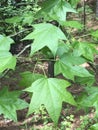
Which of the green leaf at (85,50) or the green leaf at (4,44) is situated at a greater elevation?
the green leaf at (4,44)

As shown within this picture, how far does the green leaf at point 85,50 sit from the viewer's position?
1964 mm

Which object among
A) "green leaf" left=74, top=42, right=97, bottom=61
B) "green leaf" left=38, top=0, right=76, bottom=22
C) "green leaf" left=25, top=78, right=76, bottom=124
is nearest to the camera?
"green leaf" left=25, top=78, right=76, bottom=124

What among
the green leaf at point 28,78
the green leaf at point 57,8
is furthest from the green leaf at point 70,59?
the green leaf at point 57,8

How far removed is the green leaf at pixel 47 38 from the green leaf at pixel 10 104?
0.38 metres

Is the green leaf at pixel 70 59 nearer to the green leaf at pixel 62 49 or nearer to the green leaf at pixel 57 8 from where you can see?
the green leaf at pixel 62 49

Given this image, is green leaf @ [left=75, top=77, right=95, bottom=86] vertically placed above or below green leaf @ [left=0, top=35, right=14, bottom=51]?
below

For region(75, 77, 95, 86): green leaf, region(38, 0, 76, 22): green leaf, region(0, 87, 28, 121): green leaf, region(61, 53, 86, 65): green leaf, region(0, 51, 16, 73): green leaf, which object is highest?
region(38, 0, 76, 22): green leaf

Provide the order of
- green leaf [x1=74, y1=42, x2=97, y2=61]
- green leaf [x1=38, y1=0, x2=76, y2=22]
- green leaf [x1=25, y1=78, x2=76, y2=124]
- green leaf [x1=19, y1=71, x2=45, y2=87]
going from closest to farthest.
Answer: green leaf [x1=25, y1=78, x2=76, y2=124] < green leaf [x1=19, y1=71, x2=45, y2=87] < green leaf [x1=74, y1=42, x2=97, y2=61] < green leaf [x1=38, y1=0, x2=76, y2=22]

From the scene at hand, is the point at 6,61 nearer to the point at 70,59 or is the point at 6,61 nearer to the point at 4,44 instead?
the point at 4,44

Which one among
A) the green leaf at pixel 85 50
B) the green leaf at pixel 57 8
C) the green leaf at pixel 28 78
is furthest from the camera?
the green leaf at pixel 57 8

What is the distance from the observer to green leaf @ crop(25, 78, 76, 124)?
169cm

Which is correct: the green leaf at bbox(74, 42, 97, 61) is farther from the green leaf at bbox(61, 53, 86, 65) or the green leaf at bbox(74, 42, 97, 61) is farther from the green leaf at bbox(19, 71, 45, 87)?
the green leaf at bbox(19, 71, 45, 87)

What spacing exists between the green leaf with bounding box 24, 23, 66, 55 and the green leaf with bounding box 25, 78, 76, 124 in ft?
0.61

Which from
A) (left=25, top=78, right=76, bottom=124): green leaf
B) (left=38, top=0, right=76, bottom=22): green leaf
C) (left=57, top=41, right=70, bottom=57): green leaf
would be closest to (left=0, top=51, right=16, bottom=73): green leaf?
(left=25, top=78, right=76, bottom=124): green leaf
